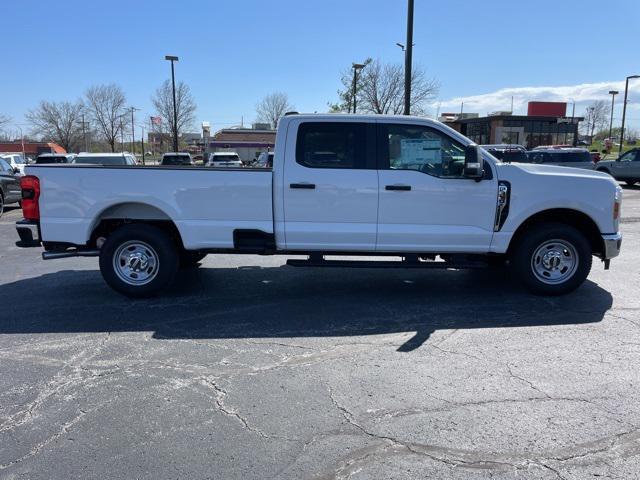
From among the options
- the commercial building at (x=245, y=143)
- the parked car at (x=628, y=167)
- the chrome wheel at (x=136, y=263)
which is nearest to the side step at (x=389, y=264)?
the chrome wheel at (x=136, y=263)

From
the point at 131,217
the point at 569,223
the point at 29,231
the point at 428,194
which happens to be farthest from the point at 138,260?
the point at 569,223

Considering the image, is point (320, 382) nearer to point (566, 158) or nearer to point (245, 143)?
point (566, 158)

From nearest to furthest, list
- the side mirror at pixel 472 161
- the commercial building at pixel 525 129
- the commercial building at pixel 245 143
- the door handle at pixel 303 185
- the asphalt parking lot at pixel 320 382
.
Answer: the asphalt parking lot at pixel 320 382 < the side mirror at pixel 472 161 < the door handle at pixel 303 185 < the commercial building at pixel 525 129 < the commercial building at pixel 245 143

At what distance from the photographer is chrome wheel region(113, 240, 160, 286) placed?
624cm

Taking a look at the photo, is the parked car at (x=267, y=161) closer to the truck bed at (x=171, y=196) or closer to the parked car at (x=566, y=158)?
the truck bed at (x=171, y=196)

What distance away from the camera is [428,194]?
5969 mm

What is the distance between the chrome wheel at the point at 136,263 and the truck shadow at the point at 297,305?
28cm

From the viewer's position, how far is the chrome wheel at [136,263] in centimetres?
624

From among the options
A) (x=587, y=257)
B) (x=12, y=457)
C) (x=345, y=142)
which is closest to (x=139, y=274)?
(x=345, y=142)

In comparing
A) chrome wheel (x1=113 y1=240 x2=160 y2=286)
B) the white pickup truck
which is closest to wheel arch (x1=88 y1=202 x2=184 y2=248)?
the white pickup truck

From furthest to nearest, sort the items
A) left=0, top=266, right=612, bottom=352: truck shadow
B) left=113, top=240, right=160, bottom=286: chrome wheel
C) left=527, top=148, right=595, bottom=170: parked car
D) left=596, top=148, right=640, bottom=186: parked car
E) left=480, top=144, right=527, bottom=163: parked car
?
left=596, top=148, right=640, bottom=186: parked car < left=527, top=148, right=595, bottom=170: parked car < left=480, top=144, right=527, bottom=163: parked car < left=113, top=240, right=160, bottom=286: chrome wheel < left=0, top=266, right=612, bottom=352: truck shadow

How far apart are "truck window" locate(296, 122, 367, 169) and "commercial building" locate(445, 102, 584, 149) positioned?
4380cm

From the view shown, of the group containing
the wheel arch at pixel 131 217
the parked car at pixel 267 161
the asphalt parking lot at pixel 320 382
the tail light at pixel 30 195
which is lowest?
the asphalt parking lot at pixel 320 382

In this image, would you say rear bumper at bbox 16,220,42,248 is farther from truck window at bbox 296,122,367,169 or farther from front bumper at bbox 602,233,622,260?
front bumper at bbox 602,233,622,260
